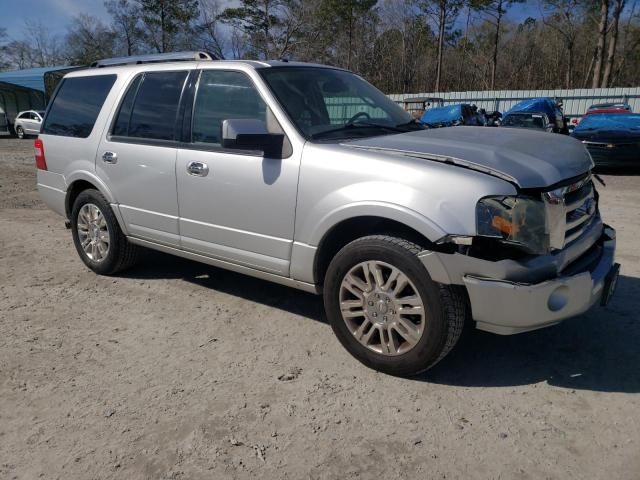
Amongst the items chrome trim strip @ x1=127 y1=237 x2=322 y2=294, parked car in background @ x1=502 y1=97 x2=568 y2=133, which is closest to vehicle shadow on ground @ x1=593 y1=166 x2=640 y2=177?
parked car in background @ x1=502 y1=97 x2=568 y2=133

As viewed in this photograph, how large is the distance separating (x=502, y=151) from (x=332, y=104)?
4.84 feet

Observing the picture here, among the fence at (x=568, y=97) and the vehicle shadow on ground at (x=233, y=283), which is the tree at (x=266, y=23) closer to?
the fence at (x=568, y=97)

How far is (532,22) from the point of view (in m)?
49.6

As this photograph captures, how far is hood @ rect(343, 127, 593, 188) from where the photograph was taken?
2.71 metres

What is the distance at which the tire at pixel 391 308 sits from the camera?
2.80 meters

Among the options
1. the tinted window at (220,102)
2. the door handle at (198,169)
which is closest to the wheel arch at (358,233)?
the tinted window at (220,102)

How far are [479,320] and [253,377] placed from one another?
1.36 meters

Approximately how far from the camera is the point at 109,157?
14.5ft

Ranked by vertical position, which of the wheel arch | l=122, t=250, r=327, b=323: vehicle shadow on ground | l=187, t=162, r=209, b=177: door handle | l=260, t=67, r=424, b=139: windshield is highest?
l=260, t=67, r=424, b=139: windshield

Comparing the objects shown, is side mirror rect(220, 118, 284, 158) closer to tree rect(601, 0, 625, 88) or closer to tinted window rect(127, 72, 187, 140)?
tinted window rect(127, 72, 187, 140)

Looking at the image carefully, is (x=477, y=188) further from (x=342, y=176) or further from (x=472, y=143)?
(x=342, y=176)

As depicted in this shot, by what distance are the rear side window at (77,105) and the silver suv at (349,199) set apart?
42 mm

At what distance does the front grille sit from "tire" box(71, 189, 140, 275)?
3.56 m

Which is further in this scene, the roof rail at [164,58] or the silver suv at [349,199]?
the roof rail at [164,58]
